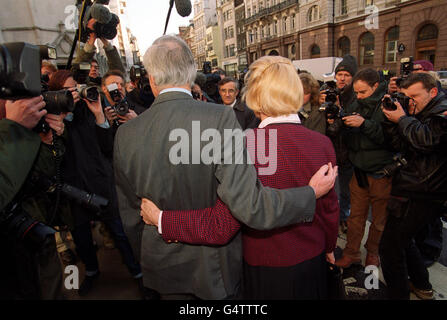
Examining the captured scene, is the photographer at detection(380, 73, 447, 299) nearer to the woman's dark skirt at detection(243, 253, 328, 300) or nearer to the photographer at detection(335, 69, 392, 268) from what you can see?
the photographer at detection(335, 69, 392, 268)

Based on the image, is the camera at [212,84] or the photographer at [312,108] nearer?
the photographer at [312,108]

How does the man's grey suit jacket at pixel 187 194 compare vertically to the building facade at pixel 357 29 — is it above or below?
below

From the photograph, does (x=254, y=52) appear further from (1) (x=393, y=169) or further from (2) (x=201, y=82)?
(1) (x=393, y=169)

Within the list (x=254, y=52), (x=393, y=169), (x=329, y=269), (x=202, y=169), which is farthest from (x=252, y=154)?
(x=254, y=52)

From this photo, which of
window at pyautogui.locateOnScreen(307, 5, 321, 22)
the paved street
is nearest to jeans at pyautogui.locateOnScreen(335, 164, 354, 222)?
the paved street

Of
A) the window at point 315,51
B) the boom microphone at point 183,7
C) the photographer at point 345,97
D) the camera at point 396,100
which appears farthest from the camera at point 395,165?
the window at point 315,51

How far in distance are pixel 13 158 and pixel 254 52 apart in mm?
43778

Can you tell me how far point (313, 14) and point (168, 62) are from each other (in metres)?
33.4

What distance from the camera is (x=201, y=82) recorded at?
5.13 m

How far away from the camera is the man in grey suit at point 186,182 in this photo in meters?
1.24

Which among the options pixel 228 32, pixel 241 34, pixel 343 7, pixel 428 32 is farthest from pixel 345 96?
pixel 228 32

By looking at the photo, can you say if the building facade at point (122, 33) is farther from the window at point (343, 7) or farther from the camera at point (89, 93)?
the camera at point (89, 93)

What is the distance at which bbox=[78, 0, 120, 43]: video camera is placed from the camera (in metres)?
2.70

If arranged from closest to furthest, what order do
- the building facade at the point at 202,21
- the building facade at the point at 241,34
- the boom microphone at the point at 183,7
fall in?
the boom microphone at the point at 183,7 < the building facade at the point at 241,34 < the building facade at the point at 202,21
